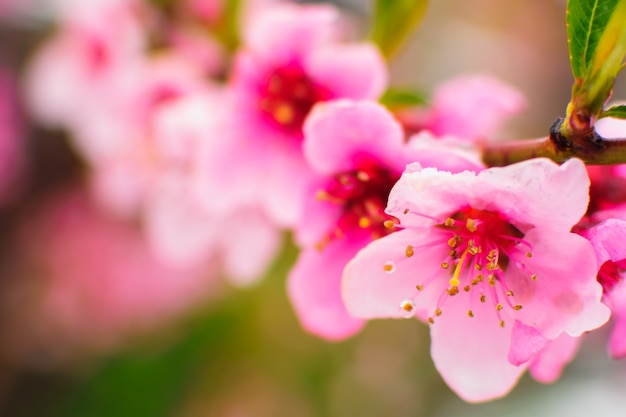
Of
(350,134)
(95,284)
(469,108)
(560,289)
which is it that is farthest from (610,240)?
(95,284)

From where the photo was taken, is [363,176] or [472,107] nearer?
[363,176]

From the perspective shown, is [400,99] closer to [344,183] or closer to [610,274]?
[344,183]

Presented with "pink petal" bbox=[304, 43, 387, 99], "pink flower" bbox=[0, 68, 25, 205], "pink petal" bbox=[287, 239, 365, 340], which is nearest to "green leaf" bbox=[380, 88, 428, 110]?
"pink petal" bbox=[304, 43, 387, 99]

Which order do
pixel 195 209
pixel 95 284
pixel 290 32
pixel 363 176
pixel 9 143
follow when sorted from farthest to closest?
pixel 95 284, pixel 9 143, pixel 195 209, pixel 290 32, pixel 363 176

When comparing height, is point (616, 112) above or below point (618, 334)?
above

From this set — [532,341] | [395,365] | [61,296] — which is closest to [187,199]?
[532,341]

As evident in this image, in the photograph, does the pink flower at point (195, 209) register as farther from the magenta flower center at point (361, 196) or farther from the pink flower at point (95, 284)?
the pink flower at point (95, 284)

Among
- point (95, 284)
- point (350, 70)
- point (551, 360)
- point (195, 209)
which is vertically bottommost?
point (95, 284)
